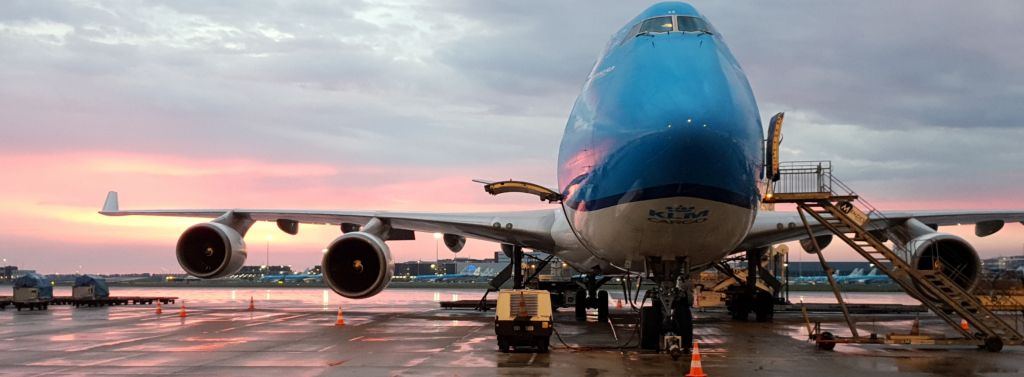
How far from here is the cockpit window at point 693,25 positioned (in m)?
12.1

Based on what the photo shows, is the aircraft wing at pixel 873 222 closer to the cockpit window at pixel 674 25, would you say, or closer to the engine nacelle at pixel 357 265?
the cockpit window at pixel 674 25

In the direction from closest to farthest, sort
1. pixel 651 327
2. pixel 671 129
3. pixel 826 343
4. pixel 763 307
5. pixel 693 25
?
pixel 671 129 → pixel 693 25 → pixel 651 327 → pixel 826 343 → pixel 763 307

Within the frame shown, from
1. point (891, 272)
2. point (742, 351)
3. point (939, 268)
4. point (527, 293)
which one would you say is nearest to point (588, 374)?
point (527, 293)

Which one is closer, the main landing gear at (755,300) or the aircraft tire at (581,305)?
the main landing gear at (755,300)

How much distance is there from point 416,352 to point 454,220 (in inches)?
244

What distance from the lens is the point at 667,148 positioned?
1008 centimetres

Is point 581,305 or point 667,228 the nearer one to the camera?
point 667,228

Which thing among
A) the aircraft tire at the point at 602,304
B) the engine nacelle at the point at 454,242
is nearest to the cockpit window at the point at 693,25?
the aircraft tire at the point at 602,304

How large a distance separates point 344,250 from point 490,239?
387 centimetres

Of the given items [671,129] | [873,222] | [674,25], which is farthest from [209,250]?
[873,222]

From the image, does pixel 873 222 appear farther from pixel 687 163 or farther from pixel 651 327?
pixel 687 163

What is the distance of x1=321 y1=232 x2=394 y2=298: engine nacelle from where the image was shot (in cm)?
1839

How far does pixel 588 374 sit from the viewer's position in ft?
36.7

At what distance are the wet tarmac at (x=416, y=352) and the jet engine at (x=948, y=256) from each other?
2064mm
